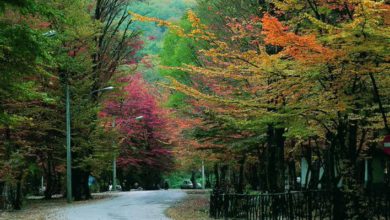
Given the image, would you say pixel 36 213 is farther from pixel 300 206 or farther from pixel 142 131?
pixel 142 131

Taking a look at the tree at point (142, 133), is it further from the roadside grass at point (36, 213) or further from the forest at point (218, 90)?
the roadside grass at point (36, 213)

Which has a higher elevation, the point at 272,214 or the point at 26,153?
the point at 26,153

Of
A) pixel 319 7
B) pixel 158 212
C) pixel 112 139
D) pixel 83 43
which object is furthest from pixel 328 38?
pixel 112 139

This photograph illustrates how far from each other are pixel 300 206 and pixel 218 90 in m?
6.69

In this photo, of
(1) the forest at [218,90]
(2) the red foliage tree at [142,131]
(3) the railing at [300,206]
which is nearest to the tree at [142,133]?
(2) the red foliage tree at [142,131]

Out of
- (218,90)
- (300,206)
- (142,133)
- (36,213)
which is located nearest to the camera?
(300,206)

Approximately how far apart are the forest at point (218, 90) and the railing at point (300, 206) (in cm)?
32

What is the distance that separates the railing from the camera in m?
13.0

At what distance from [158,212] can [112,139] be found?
14.4 meters

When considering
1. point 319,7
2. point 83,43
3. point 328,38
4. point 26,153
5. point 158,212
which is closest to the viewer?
point 328,38

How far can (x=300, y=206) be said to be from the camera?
1498cm

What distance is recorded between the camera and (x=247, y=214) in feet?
57.6

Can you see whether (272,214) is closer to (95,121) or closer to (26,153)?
(26,153)

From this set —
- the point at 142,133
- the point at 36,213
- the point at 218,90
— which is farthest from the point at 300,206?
the point at 142,133
